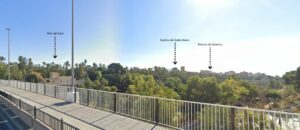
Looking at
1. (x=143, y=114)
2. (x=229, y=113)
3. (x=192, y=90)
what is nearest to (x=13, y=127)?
(x=143, y=114)

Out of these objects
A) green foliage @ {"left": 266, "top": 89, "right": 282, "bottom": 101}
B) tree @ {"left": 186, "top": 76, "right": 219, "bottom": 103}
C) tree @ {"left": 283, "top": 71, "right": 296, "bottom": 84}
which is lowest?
green foliage @ {"left": 266, "top": 89, "right": 282, "bottom": 101}

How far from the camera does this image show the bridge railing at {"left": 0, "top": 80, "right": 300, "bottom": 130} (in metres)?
6.59

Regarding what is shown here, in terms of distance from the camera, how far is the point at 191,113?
917 centimetres

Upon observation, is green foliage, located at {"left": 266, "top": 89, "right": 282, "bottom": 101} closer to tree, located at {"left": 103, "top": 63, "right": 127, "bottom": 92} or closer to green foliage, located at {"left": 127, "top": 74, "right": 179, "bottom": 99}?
green foliage, located at {"left": 127, "top": 74, "right": 179, "bottom": 99}

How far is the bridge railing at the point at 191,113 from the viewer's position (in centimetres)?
659

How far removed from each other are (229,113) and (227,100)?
55.4 m

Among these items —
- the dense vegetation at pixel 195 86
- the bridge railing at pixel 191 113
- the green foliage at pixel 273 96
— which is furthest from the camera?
the green foliage at pixel 273 96

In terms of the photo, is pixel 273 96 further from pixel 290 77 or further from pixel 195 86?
pixel 195 86

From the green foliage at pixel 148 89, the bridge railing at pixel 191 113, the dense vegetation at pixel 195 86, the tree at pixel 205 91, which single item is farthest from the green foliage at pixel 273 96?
the bridge railing at pixel 191 113

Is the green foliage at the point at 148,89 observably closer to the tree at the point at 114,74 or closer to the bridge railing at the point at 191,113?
the tree at the point at 114,74

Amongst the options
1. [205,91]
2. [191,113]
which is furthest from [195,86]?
[191,113]

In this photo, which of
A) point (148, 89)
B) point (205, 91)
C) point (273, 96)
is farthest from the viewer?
point (273, 96)

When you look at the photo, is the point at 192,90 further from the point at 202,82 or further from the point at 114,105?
the point at 114,105

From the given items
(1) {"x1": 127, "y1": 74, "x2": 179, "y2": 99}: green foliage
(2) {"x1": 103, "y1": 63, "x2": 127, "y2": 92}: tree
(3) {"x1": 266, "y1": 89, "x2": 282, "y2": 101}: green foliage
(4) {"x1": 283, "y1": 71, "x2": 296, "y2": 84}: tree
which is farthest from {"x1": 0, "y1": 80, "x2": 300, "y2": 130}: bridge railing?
(3) {"x1": 266, "y1": 89, "x2": 282, "y2": 101}: green foliage
